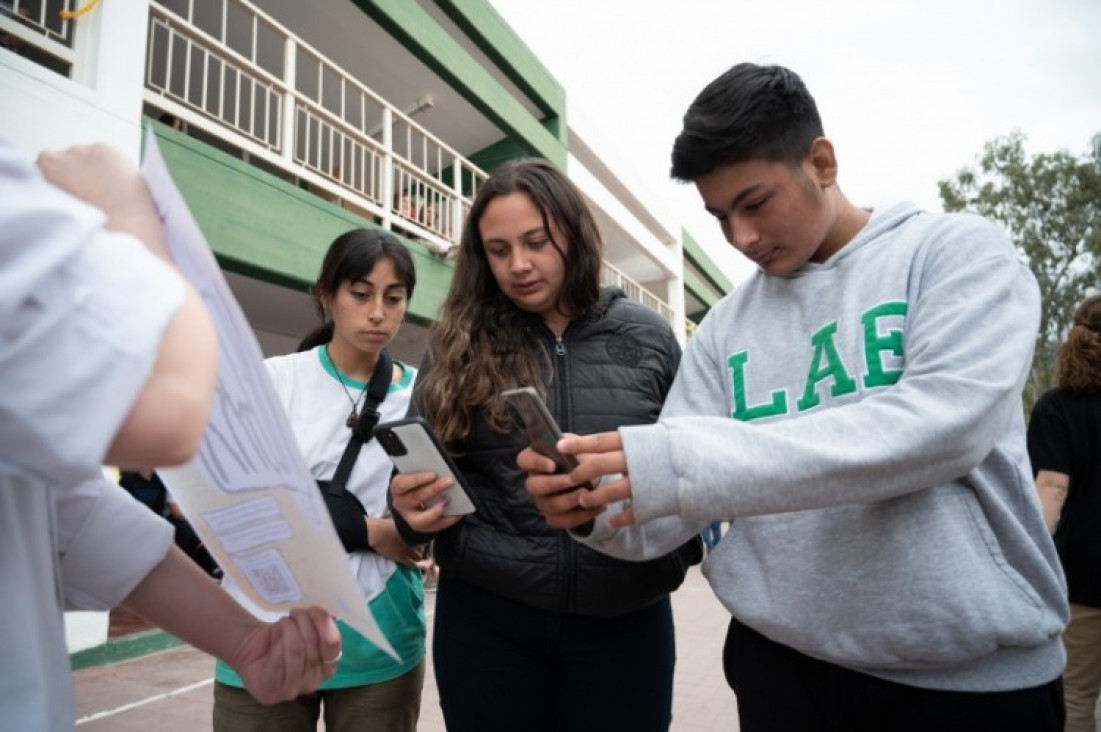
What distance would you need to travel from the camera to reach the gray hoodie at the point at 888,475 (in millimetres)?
930

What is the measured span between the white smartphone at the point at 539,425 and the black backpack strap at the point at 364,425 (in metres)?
0.89

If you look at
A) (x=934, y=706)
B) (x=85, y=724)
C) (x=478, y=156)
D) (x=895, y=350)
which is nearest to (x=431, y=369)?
(x=895, y=350)

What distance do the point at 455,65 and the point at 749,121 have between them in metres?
8.76

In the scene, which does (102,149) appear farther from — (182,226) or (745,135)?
(745,135)

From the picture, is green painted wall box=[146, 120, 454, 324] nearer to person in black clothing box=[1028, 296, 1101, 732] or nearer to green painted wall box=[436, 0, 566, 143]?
person in black clothing box=[1028, 296, 1101, 732]

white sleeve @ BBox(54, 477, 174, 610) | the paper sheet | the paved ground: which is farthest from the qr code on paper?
the paved ground

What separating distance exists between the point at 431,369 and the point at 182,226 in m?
1.12

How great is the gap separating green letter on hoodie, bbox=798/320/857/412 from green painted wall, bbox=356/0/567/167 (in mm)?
7623

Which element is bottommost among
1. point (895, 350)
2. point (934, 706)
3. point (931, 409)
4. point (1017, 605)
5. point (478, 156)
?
point (934, 706)

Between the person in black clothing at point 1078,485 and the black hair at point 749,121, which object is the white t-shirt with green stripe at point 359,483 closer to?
the black hair at point 749,121

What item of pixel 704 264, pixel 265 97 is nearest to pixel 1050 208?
pixel 704 264

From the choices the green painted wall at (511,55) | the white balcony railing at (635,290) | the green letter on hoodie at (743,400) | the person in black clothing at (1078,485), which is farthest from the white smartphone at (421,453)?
the white balcony railing at (635,290)

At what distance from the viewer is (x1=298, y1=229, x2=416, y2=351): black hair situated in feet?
6.94

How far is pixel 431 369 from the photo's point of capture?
168 centimetres
